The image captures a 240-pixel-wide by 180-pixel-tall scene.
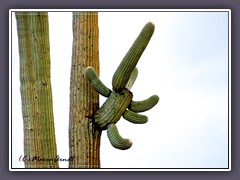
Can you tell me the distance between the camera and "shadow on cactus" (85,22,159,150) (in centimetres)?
551

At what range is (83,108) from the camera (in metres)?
5.70

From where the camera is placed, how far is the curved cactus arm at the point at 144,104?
566 cm

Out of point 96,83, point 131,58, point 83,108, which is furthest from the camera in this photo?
point 83,108

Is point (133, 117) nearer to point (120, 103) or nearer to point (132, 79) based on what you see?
point (120, 103)

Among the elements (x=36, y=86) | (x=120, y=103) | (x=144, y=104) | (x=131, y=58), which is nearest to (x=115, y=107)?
(x=120, y=103)

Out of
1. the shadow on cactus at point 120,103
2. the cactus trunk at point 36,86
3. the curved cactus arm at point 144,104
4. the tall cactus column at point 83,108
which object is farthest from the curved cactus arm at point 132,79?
the cactus trunk at point 36,86

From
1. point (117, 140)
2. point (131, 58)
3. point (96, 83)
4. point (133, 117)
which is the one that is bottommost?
point (117, 140)

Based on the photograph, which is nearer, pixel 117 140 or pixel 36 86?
pixel 117 140

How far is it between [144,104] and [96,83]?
0.34 meters

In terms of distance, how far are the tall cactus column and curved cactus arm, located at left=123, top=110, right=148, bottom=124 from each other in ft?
0.69

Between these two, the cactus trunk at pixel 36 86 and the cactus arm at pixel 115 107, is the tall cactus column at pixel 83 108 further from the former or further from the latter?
the cactus trunk at pixel 36 86

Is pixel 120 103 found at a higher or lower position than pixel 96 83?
lower

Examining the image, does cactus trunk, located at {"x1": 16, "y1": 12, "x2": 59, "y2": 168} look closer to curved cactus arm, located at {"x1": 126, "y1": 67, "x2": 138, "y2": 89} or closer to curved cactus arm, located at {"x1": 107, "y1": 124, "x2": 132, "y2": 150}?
curved cactus arm, located at {"x1": 107, "y1": 124, "x2": 132, "y2": 150}
